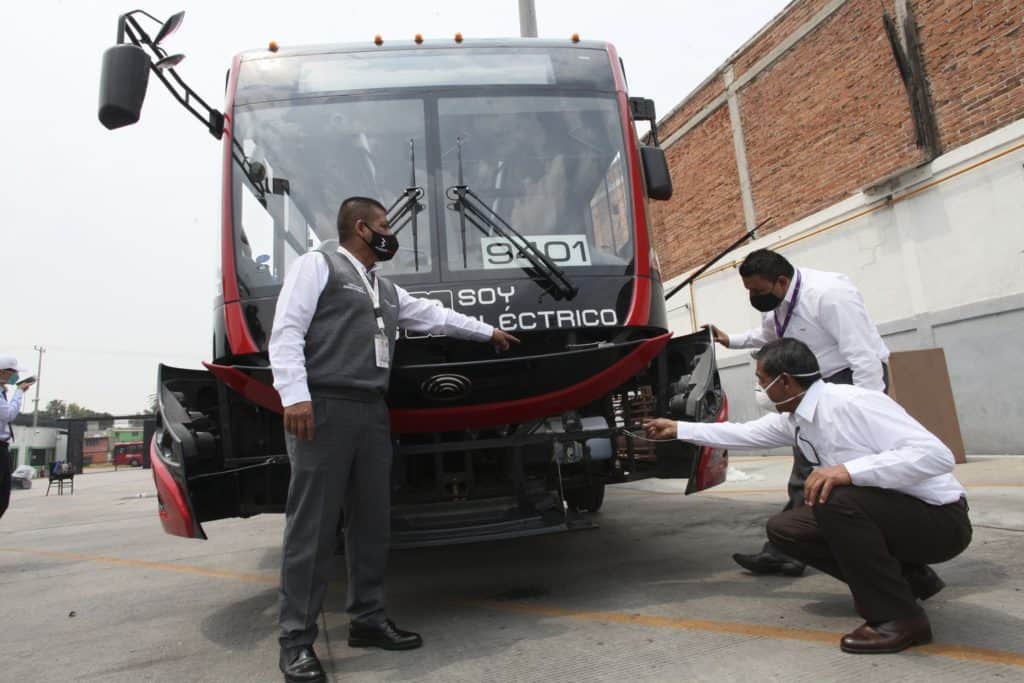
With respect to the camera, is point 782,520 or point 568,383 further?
point 568,383

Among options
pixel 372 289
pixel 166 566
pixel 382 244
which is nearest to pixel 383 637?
pixel 372 289

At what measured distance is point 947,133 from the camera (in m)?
8.84

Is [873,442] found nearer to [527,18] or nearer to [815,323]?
[815,323]

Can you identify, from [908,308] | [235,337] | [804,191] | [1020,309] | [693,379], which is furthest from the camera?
[804,191]

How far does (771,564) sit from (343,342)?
2399 mm

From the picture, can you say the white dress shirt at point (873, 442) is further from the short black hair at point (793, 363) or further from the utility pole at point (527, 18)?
the utility pole at point (527, 18)

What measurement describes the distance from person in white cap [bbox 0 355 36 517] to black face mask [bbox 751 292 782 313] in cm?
535

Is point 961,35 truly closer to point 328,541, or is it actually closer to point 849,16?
point 849,16

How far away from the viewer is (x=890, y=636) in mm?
2268

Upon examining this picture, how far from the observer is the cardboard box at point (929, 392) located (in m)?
7.84

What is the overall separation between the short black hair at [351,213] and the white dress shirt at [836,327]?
204cm

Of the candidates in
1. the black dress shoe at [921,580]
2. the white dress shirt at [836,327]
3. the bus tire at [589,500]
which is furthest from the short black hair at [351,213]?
the bus tire at [589,500]

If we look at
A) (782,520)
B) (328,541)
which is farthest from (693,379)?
(328,541)

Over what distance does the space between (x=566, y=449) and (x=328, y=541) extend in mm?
1303
